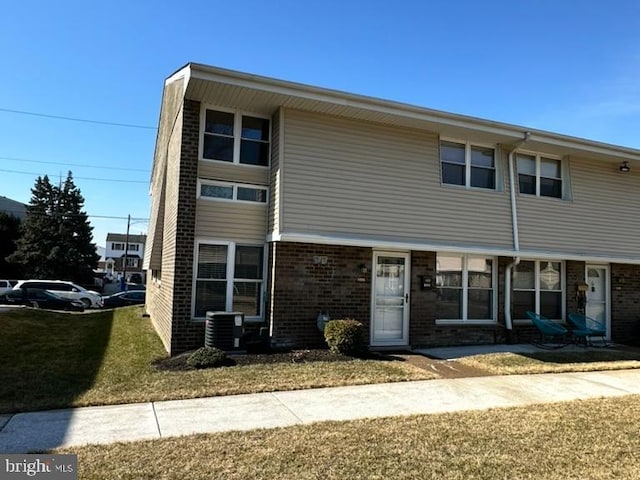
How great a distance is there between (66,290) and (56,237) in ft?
53.5

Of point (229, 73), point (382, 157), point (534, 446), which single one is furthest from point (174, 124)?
point (534, 446)

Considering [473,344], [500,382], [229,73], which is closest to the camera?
[500,382]

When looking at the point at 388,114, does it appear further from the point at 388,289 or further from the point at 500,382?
the point at 500,382

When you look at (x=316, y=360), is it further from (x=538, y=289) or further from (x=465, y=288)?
(x=538, y=289)

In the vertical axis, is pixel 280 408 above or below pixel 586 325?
below

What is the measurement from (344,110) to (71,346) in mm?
8223

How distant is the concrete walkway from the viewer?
5.21 meters

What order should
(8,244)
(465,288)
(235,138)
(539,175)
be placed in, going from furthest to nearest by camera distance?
1. (8,244)
2. (539,175)
3. (465,288)
4. (235,138)

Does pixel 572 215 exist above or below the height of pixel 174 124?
below

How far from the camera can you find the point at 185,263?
991cm

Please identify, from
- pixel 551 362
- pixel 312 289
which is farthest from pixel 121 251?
pixel 551 362

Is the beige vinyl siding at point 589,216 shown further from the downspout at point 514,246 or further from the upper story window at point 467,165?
the upper story window at point 467,165

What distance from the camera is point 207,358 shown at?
27.7 feet

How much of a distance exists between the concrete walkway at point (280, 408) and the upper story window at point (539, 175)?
19.0 feet
